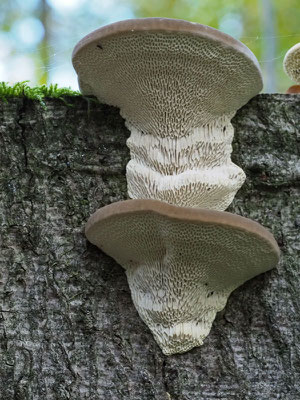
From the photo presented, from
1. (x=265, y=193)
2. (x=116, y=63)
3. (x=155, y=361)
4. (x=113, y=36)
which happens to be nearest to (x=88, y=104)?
(x=116, y=63)

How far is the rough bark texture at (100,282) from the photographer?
1875 millimetres

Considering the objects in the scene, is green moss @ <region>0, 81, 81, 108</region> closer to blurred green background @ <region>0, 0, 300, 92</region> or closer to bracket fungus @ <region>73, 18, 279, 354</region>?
bracket fungus @ <region>73, 18, 279, 354</region>

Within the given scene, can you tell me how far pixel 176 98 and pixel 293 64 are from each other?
3.94 ft

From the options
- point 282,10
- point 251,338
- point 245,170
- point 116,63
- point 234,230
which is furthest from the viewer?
point 282,10

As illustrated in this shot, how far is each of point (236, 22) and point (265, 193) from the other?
39.9ft

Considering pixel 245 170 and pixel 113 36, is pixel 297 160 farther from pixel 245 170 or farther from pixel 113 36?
pixel 113 36

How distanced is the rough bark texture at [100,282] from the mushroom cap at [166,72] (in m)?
0.15

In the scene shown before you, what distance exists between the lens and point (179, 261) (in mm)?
1807

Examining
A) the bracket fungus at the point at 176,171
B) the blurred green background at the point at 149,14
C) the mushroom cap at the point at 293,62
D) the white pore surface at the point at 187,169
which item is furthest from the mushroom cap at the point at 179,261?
the blurred green background at the point at 149,14

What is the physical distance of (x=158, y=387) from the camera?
1.85 m

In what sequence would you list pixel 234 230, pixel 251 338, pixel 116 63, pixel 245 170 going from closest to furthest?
pixel 234 230
pixel 116 63
pixel 251 338
pixel 245 170

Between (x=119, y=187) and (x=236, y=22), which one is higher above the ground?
(x=236, y=22)

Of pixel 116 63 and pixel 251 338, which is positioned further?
pixel 251 338

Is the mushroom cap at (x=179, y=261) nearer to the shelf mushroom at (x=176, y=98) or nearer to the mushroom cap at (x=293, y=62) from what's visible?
the shelf mushroom at (x=176, y=98)
